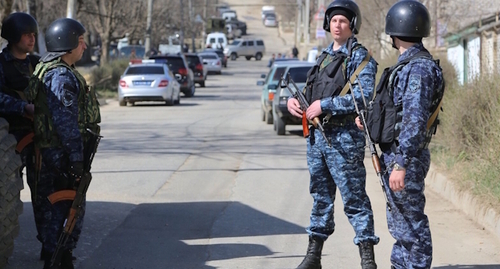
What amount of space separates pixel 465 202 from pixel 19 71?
187 inches

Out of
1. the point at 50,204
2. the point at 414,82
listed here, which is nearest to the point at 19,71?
the point at 50,204

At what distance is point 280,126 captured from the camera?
1727 centimetres

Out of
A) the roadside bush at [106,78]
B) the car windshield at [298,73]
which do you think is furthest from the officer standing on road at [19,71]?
the roadside bush at [106,78]

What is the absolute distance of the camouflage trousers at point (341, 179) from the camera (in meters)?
5.82

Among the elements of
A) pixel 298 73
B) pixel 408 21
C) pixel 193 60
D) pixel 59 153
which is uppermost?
pixel 408 21

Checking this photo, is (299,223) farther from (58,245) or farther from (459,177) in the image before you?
(58,245)

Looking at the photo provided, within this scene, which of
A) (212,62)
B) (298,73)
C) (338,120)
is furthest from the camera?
(212,62)

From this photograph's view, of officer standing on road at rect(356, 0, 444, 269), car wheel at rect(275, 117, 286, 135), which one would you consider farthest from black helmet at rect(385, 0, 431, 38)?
car wheel at rect(275, 117, 286, 135)

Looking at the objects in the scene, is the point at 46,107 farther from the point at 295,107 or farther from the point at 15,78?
the point at 295,107

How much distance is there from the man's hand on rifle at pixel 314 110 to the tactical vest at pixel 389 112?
20.6 inches

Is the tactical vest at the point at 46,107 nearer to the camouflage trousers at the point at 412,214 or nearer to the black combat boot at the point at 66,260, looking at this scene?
the black combat boot at the point at 66,260

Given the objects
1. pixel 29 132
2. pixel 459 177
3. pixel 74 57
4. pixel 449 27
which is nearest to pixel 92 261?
pixel 29 132

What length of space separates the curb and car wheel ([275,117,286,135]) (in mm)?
6615

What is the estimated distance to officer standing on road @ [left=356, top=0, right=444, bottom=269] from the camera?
5.07 meters
